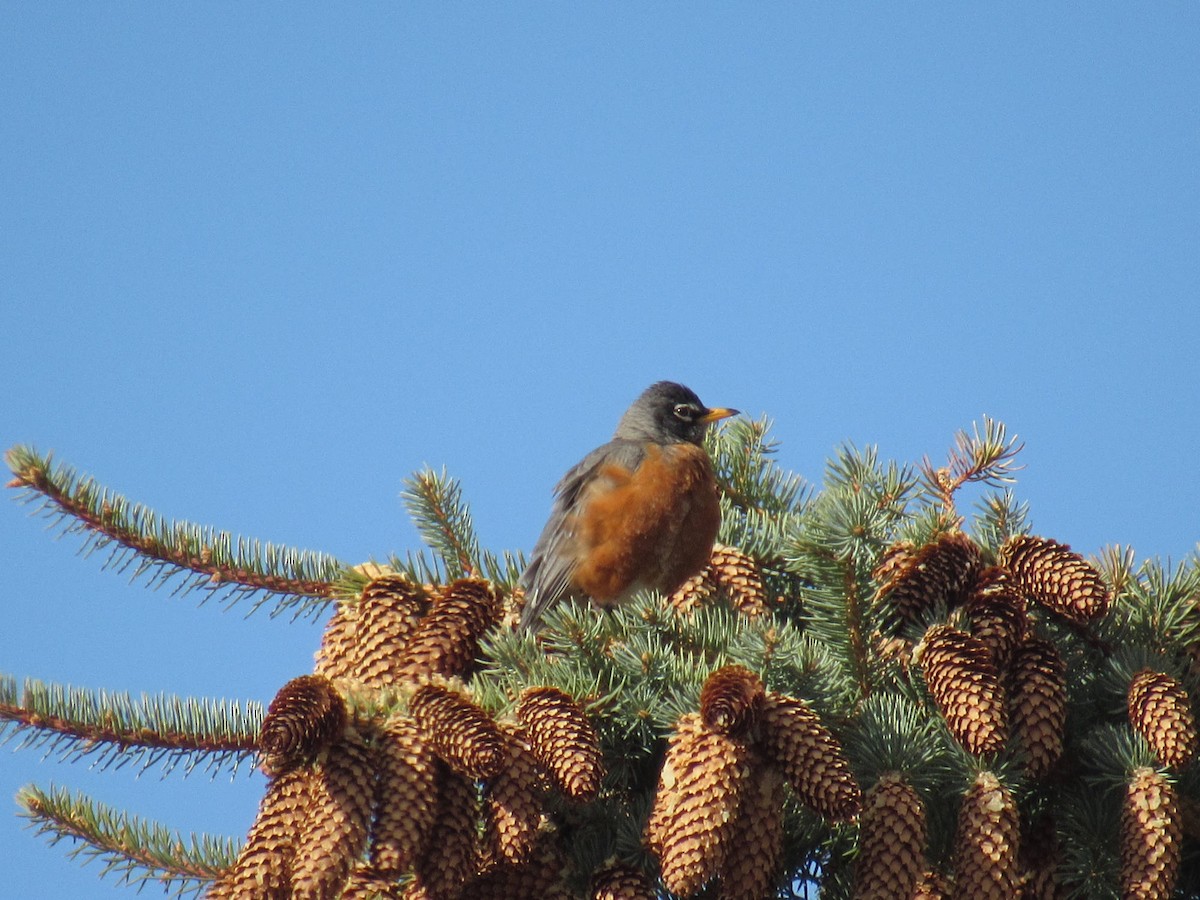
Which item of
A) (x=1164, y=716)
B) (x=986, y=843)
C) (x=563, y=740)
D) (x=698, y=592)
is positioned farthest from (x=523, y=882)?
(x=698, y=592)

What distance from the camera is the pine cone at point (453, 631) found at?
9.06 ft

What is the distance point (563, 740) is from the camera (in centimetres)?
216

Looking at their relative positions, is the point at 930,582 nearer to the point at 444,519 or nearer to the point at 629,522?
the point at 444,519

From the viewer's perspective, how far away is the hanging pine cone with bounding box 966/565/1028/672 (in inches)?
95.9

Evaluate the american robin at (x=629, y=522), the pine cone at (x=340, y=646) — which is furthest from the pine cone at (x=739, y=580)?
the pine cone at (x=340, y=646)

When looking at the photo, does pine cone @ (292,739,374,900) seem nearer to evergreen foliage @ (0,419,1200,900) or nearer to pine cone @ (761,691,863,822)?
evergreen foliage @ (0,419,1200,900)

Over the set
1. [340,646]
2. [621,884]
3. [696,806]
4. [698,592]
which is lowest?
[621,884]

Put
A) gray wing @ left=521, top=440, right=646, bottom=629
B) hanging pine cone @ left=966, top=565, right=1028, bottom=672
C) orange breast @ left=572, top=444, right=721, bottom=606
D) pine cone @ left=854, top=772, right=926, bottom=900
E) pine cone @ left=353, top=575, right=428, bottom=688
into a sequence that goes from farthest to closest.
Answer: orange breast @ left=572, top=444, right=721, bottom=606 → gray wing @ left=521, top=440, right=646, bottom=629 → pine cone @ left=353, top=575, right=428, bottom=688 → hanging pine cone @ left=966, top=565, right=1028, bottom=672 → pine cone @ left=854, top=772, right=926, bottom=900

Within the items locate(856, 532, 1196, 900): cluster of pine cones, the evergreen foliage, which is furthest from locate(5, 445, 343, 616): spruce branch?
locate(856, 532, 1196, 900): cluster of pine cones

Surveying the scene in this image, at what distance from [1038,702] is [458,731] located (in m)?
1.08

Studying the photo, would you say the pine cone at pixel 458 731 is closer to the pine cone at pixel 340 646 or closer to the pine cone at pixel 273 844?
the pine cone at pixel 273 844

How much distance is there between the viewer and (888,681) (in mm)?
2574

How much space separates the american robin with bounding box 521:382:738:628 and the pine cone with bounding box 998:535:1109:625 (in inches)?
53.2

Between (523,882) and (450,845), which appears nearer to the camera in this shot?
(450,845)
